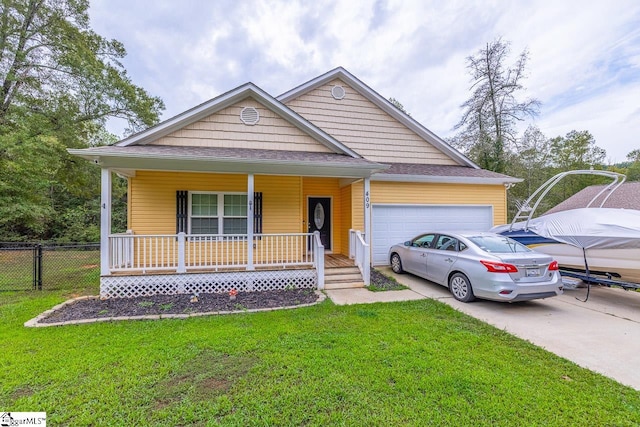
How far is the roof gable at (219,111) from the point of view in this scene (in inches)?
281

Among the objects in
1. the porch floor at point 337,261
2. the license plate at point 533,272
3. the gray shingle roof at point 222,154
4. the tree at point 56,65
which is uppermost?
the tree at point 56,65

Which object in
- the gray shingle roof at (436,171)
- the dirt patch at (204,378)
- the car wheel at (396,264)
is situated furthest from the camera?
the gray shingle roof at (436,171)

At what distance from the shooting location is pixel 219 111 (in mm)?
7766

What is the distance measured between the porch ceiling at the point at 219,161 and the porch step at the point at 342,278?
263cm

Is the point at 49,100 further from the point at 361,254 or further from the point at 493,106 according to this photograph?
the point at 493,106

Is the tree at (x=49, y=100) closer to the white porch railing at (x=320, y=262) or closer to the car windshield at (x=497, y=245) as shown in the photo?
the white porch railing at (x=320, y=262)

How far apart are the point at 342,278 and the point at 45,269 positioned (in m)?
8.53

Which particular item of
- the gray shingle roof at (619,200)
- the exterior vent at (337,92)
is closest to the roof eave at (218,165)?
the exterior vent at (337,92)

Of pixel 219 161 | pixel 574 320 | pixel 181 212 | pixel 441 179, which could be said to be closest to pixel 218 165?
pixel 219 161

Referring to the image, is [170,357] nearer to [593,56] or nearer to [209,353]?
[209,353]

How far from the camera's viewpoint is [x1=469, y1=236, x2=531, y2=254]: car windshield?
5.84 meters

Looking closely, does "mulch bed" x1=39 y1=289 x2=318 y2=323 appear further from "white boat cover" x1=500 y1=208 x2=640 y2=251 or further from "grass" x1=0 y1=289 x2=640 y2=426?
"white boat cover" x1=500 y1=208 x2=640 y2=251

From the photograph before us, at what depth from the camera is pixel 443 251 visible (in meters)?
6.70

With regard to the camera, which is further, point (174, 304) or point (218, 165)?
point (218, 165)
